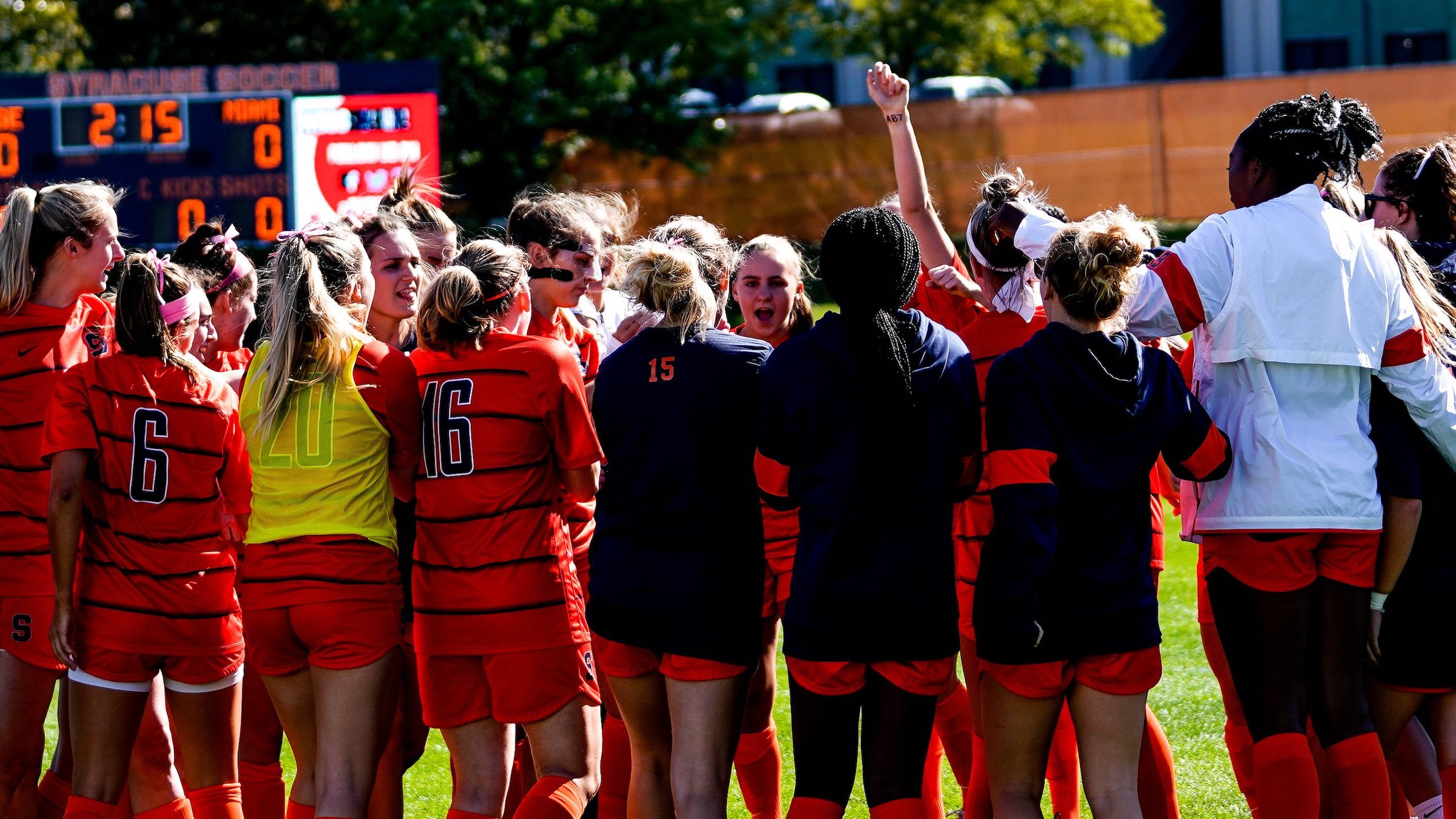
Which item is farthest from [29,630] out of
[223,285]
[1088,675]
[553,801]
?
[1088,675]

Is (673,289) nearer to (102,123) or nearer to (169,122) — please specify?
(169,122)

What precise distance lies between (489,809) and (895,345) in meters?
1.60

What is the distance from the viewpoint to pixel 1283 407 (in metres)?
3.75

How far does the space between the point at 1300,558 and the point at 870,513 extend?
1082 millimetres

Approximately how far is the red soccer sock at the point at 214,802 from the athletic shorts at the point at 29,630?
0.60 m

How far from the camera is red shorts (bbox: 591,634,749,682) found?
374cm

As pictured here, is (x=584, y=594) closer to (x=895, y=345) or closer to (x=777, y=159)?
(x=895, y=345)

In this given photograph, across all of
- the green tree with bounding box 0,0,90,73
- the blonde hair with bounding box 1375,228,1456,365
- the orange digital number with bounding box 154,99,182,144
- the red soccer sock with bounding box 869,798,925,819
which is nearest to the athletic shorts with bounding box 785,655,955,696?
the red soccer sock with bounding box 869,798,925,819

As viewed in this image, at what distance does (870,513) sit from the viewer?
351cm

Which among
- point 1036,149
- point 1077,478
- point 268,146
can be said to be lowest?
point 1077,478

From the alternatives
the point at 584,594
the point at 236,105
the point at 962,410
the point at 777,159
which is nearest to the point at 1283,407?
the point at 962,410

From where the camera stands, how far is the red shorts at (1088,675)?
352 cm

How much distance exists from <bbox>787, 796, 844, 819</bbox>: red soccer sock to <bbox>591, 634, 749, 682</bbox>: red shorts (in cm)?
36

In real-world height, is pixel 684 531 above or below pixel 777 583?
above
